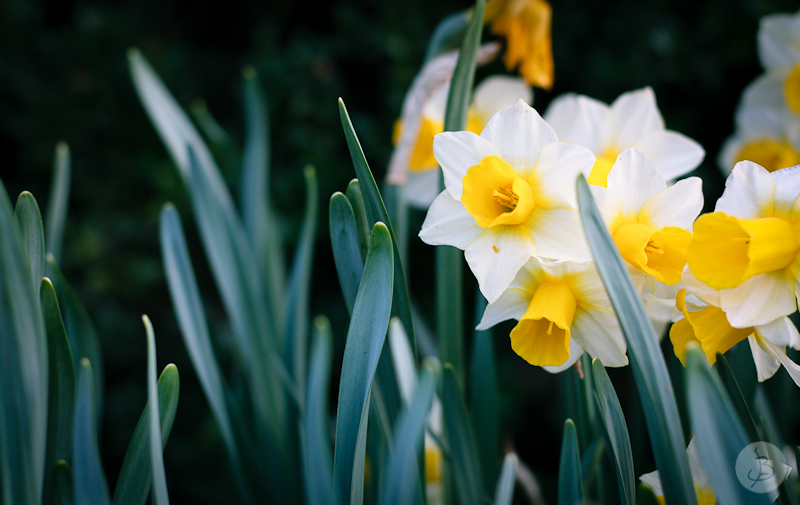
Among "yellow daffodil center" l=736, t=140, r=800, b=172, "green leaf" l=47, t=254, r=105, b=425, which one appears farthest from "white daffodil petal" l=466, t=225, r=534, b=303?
"yellow daffodil center" l=736, t=140, r=800, b=172

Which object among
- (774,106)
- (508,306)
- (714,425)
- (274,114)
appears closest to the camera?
(714,425)

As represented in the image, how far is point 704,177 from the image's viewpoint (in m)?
1.10

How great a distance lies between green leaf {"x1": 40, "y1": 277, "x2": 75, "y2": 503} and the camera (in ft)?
1.50

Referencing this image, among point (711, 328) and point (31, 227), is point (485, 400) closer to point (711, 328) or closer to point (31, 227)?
point (711, 328)

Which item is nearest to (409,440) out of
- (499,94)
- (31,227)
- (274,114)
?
(31,227)

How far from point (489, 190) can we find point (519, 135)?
5 cm

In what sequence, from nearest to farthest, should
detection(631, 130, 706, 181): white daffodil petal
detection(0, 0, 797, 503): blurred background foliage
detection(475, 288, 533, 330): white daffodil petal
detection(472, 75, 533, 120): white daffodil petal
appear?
detection(475, 288, 533, 330): white daffodil petal
detection(631, 130, 706, 181): white daffodil petal
detection(472, 75, 533, 120): white daffodil petal
detection(0, 0, 797, 503): blurred background foliage

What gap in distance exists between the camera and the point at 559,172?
1.28ft

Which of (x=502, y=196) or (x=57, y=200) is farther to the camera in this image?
(x=57, y=200)

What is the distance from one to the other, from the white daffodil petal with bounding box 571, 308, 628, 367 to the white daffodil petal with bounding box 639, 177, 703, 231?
0.09m

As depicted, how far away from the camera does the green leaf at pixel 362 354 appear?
40 cm

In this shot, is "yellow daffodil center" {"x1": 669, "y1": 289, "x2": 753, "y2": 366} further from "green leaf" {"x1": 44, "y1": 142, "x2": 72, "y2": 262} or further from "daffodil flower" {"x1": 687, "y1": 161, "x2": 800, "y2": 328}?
"green leaf" {"x1": 44, "y1": 142, "x2": 72, "y2": 262}

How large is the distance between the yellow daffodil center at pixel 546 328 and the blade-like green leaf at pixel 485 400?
173 millimetres

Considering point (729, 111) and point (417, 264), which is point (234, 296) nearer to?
point (417, 264)
